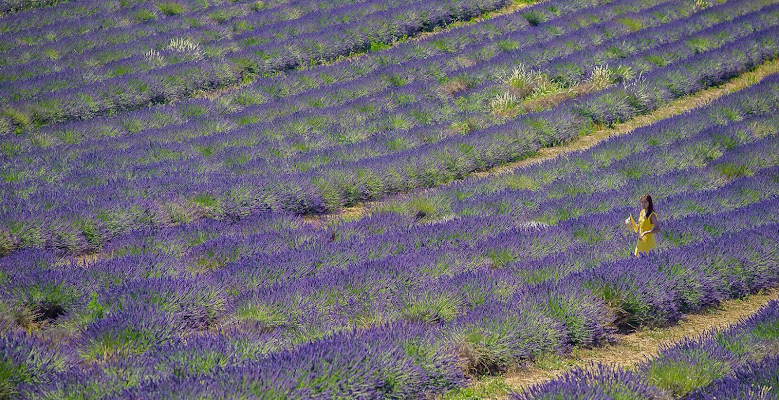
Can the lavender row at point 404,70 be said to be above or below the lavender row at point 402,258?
below

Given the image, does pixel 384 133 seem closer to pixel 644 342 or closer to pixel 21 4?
pixel 644 342

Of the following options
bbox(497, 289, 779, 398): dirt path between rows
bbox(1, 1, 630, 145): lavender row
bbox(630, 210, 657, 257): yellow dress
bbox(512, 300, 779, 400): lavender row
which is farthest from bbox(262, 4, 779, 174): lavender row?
bbox(512, 300, 779, 400): lavender row

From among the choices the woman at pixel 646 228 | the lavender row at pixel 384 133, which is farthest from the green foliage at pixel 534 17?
the woman at pixel 646 228

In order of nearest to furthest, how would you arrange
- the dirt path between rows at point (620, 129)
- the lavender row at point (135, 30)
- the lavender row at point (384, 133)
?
the dirt path between rows at point (620, 129)
the lavender row at point (384, 133)
the lavender row at point (135, 30)

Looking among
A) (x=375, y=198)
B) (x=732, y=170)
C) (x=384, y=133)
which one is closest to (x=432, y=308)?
(x=375, y=198)

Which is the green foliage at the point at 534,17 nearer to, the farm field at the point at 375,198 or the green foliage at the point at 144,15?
the farm field at the point at 375,198

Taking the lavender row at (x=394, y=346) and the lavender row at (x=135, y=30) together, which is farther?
the lavender row at (x=135, y=30)

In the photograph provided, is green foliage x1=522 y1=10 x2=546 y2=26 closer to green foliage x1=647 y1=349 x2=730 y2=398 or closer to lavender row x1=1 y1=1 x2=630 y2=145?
lavender row x1=1 y1=1 x2=630 y2=145
